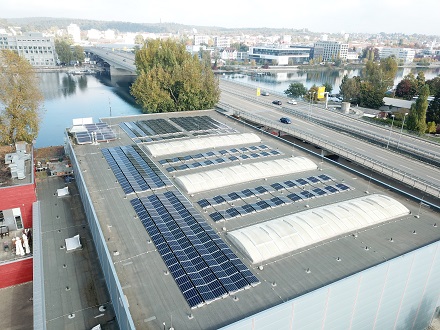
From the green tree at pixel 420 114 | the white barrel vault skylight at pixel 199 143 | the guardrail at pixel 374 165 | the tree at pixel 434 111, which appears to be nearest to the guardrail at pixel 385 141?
the green tree at pixel 420 114

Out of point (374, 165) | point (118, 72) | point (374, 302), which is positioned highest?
point (374, 165)

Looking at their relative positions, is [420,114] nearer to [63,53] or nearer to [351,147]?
[351,147]

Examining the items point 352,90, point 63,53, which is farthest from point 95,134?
point 63,53

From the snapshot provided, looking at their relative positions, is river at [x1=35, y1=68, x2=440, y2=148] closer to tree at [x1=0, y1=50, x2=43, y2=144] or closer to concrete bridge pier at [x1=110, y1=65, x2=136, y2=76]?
concrete bridge pier at [x1=110, y1=65, x2=136, y2=76]

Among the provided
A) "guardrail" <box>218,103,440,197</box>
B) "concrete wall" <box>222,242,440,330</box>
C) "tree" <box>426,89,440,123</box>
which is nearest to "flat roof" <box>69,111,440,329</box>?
"concrete wall" <box>222,242,440,330</box>

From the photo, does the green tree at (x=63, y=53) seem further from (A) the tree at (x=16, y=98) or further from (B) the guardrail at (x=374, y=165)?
(B) the guardrail at (x=374, y=165)
